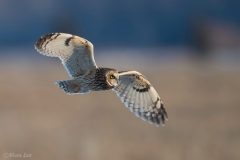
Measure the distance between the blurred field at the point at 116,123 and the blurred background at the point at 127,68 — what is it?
0.05 feet

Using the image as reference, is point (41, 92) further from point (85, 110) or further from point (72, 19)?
point (72, 19)

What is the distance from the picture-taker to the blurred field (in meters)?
6.50

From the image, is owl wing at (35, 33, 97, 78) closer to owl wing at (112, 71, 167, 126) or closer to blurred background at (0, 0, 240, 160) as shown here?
owl wing at (112, 71, 167, 126)

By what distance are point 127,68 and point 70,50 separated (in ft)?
23.8

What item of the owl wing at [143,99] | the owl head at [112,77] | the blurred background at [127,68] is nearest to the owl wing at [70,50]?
the owl head at [112,77]

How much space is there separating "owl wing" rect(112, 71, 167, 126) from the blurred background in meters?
1.68

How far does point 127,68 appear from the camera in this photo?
37.2 ft

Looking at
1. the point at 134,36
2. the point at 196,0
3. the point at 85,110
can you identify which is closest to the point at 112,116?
the point at 85,110

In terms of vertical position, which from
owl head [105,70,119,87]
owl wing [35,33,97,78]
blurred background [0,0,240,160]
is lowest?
blurred background [0,0,240,160]

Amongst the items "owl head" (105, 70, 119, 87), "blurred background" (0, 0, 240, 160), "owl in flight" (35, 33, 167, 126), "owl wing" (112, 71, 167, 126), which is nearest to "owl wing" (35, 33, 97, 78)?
"owl in flight" (35, 33, 167, 126)

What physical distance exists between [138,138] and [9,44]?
25.3 feet

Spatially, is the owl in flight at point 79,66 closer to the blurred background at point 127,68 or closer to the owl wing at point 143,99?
the owl wing at point 143,99

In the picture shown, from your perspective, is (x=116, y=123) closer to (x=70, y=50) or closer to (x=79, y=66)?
(x=79, y=66)

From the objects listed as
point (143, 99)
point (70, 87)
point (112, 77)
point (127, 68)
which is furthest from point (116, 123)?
point (127, 68)
